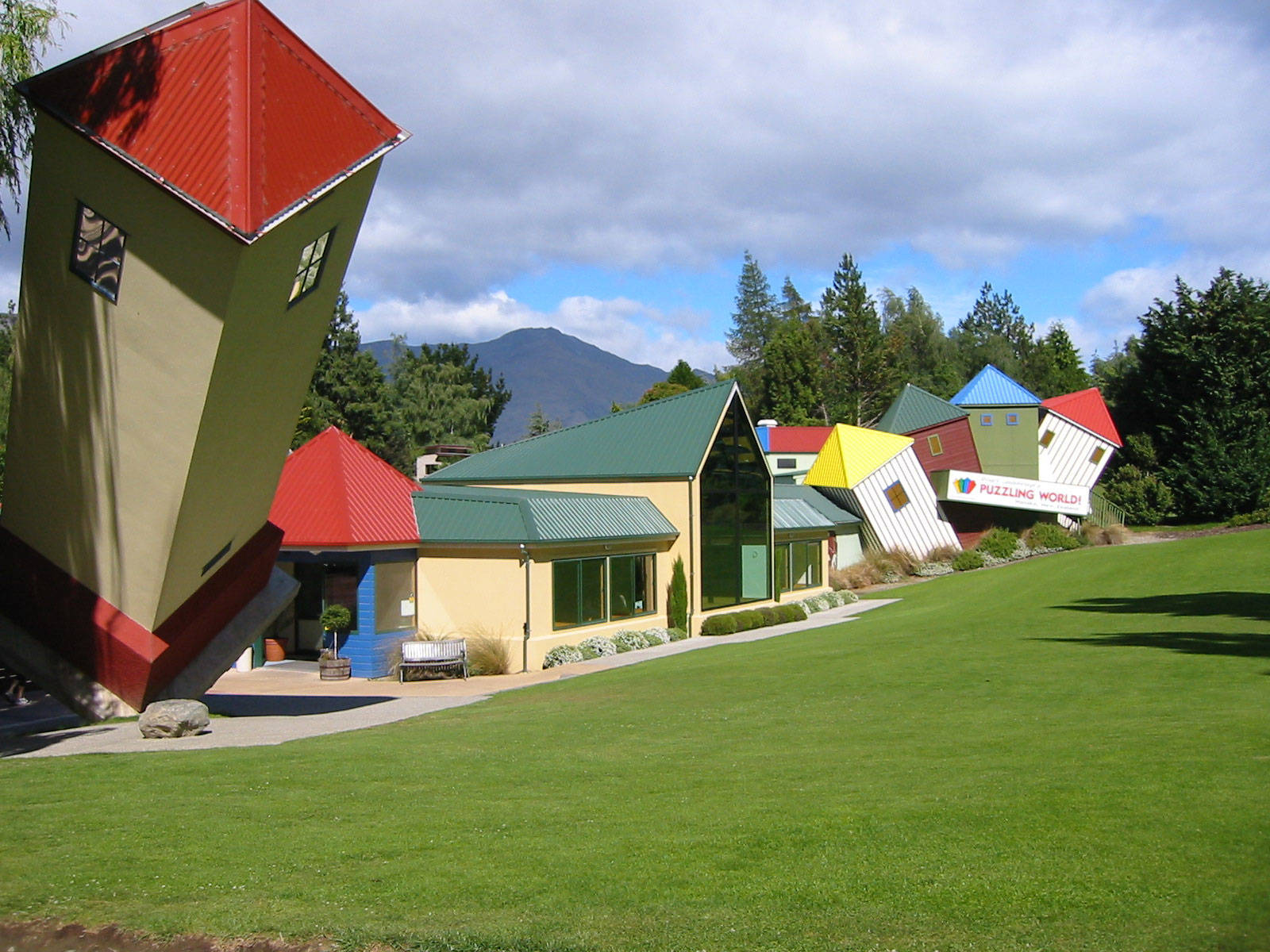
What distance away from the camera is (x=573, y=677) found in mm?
22422

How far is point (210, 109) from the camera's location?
12.6m

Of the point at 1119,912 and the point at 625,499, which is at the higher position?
the point at 625,499

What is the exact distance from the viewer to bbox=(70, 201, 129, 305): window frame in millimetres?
12711

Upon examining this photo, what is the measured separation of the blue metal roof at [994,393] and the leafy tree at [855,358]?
1053 inches

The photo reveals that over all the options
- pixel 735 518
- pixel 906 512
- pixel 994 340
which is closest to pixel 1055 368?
pixel 994 340

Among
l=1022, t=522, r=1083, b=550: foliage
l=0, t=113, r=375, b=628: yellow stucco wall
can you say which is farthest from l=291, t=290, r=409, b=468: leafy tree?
l=0, t=113, r=375, b=628: yellow stucco wall

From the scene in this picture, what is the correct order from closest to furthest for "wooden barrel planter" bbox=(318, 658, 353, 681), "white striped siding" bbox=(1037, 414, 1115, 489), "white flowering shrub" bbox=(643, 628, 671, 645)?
"wooden barrel planter" bbox=(318, 658, 353, 681)
"white flowering shrub" bbox=(643, 628, 671, 645)
"white striped siding" bbox=(1037, 414, 1115, 489)

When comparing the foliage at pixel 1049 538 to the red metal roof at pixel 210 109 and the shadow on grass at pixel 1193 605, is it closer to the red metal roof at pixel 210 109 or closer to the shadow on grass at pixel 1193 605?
the shadow on grass at pixel 1193 605

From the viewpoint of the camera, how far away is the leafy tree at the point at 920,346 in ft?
311

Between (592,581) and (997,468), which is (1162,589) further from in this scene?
(997,468)

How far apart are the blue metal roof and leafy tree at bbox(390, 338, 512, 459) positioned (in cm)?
3287

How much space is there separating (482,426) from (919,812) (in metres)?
75.5

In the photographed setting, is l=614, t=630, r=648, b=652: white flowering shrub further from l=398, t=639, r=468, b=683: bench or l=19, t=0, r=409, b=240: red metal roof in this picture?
l=19, t=0, r=409, b=240: red metal roof

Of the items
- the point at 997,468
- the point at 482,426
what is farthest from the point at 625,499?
the point at 482,426
